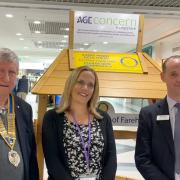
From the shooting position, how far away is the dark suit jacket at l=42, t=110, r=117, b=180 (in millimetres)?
1987

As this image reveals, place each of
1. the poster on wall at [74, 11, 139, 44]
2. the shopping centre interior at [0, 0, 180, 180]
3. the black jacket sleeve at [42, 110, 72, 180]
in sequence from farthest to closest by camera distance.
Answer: the shopping centre interior at [0, 0, 180, 180]
the poster on wall at [74, 11, 139, 44]
the black jacket sleeve at [42, 110, 72, 180]

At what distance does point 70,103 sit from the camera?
2.18 metres

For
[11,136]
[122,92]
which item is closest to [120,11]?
[122,92]

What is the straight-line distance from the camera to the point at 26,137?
1780 millimetres

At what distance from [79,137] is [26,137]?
383mm

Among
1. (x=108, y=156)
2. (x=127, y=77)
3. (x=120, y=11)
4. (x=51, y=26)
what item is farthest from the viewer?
(x=51, y=26)

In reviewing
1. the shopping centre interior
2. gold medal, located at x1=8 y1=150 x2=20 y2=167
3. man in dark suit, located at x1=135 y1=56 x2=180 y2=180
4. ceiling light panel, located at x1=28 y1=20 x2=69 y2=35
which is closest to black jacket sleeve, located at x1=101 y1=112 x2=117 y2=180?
man in dark suit, located at x1=135 y1=56 x2=180 y2=180

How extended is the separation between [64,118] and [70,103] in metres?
0.15

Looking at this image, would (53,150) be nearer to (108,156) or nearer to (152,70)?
(108,156)

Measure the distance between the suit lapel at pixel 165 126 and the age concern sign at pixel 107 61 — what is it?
1024 mm

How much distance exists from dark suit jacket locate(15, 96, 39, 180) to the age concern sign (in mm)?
1150

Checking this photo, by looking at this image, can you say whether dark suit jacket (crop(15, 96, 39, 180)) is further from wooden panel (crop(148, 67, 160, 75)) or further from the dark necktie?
wooden panel (crop(148, 67, 160, 75))

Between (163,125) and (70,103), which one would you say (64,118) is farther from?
(163,125)

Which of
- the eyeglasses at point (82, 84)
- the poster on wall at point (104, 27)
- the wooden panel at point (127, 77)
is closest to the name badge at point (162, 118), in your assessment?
the eyeglasses at point (82, 84)
